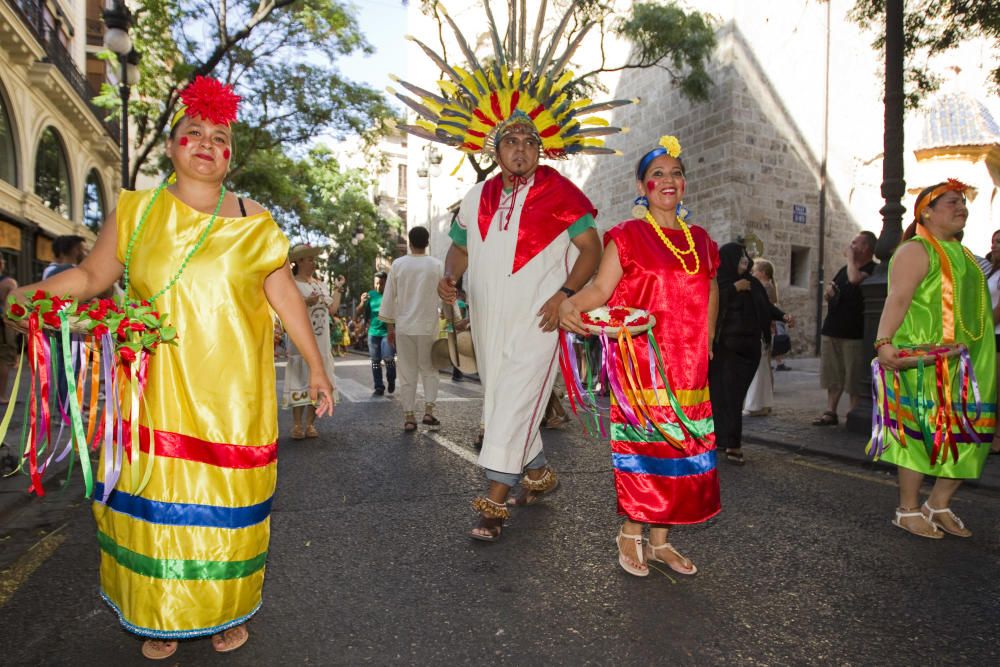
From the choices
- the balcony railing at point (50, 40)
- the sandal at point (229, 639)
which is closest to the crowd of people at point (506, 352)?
the sandal at point (229, 639)

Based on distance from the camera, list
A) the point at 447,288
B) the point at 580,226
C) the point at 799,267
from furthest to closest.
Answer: the point at 799,267 → the point at 447,288 → the point at 580,226

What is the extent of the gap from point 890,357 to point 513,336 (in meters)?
1.94

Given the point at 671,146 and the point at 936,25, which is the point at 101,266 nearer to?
the point at 671,146

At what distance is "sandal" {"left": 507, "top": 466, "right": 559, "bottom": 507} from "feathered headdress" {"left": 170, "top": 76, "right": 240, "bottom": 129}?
2.74 meters

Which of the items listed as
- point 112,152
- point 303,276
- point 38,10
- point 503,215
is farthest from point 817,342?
point 112,152

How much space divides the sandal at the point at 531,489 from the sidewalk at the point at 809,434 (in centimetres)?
280

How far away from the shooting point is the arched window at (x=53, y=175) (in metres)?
21.6

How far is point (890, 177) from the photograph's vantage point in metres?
6.84

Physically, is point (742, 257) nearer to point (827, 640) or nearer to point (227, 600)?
point (827, 640)

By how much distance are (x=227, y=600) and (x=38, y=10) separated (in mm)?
24279

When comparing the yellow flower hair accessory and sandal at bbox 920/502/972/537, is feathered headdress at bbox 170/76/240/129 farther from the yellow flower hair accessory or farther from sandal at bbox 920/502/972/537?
sandal at bbox 920/502/972/537

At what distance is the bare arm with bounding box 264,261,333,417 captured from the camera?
2.50 m

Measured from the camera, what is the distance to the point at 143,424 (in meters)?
2.28

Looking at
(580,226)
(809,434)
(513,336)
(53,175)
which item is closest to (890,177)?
(809,434)
